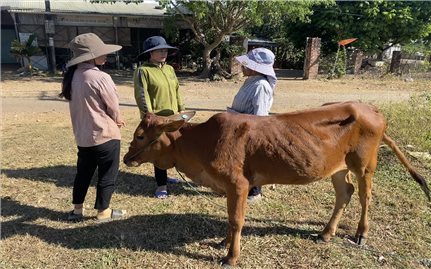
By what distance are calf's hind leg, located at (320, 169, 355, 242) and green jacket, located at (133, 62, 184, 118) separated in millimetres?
2009

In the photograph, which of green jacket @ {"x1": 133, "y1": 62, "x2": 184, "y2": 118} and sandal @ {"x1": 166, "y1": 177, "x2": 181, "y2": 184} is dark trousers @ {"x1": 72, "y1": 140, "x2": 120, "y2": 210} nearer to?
green jacket @ {"x1": 133, "y1": 62, "x2": 184, "y2": 118}

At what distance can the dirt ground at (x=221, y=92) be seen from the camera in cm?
1161

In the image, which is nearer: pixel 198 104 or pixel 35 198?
pixel 35 198

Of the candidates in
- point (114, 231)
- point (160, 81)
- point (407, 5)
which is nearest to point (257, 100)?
point (160, 81)

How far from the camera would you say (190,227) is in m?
4.25

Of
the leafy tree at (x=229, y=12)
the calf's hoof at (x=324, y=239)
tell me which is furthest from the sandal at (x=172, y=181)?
the leafy tree at (x=229, y=12)

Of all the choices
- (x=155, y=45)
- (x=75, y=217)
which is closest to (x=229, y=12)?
(x=155, y=45)

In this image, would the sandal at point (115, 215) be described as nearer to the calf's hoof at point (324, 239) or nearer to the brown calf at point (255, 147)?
the brown calf at point (255, 147)

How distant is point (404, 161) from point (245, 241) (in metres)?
1.88

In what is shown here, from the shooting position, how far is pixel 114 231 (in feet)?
13.5

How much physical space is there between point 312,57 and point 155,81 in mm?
15798

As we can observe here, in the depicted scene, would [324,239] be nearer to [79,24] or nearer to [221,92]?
[221,92]

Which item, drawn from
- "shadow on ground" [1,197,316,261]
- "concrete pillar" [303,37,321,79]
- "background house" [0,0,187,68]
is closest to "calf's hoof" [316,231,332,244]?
"shadow on ground" [1,197,316,261]

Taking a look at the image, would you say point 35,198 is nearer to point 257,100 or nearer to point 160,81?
point 160,81
